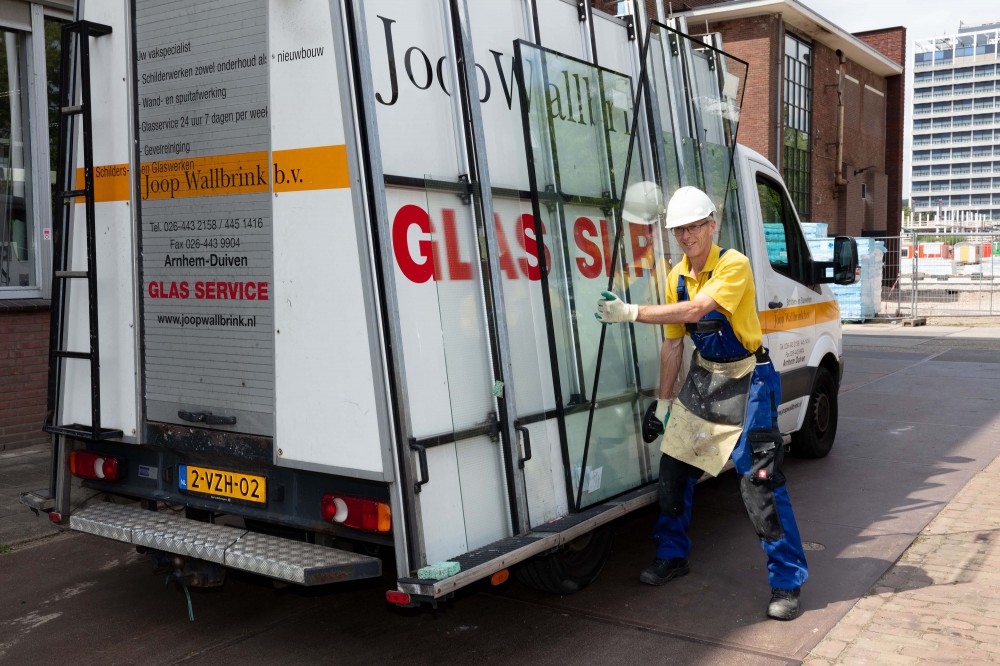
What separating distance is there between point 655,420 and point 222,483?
2.14 meters

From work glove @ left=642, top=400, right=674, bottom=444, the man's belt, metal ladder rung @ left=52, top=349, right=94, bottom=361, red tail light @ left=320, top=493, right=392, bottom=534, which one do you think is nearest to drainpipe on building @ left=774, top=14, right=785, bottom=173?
work glove @ left=642, top=400, right=674, bottom=444

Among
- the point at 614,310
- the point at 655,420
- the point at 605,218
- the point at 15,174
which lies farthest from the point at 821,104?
the point at 614,310

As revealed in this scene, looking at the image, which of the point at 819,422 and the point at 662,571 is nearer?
the point at 662,571

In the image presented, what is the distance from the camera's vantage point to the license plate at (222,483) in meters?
4.14

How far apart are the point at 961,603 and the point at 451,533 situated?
269 centimetres

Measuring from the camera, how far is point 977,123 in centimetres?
16175

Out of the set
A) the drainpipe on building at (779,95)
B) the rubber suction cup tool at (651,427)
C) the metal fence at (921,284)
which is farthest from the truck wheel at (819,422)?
the drainpipe on building at (779,95)

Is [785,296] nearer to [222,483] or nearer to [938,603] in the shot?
[938,603]

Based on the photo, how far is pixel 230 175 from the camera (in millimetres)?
4117

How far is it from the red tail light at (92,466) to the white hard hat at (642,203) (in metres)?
2.79

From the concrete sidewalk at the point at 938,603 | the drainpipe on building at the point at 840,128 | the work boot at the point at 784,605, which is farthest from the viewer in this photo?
the drainpipe on building at the point at 840,128

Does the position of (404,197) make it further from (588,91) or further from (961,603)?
(961,603)

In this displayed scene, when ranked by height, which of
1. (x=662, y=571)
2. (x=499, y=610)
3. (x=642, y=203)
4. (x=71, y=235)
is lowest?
(x=499, y=610)

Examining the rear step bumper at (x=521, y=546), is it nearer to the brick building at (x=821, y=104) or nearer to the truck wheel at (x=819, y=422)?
the truck wheel at (x=819, y=422)
